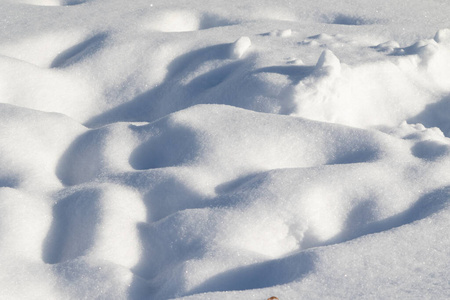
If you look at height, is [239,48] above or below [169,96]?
above

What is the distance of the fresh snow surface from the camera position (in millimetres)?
1236

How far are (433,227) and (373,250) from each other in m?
0.17

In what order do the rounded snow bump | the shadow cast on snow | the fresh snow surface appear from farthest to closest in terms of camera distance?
the rounded snow bump
the shadow cast on snow
the fresh snow surface

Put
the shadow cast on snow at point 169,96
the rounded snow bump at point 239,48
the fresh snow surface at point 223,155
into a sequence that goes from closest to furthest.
A: the fresh snow surface at point 223,155, the shadow cast on snow at point 169,96, the rounded snow bump at point 239,48

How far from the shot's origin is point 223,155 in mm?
1588

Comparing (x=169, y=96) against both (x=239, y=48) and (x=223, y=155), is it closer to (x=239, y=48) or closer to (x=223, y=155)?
(x=239, y=48)

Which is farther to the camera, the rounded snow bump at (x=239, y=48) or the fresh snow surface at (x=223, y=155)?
the rounded snow bump at (x=239, y=48)

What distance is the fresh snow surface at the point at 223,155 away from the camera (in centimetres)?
124

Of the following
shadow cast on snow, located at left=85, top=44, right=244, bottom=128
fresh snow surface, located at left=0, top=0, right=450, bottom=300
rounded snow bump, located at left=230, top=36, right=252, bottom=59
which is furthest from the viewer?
rounded snow bump, located at left=230, top=36, right=252, bottom=59

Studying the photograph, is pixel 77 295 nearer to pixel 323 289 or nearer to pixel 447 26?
pixel 323 289

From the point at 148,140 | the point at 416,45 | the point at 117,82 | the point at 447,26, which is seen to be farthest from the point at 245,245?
the point at 447,26

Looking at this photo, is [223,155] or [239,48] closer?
[223,155]

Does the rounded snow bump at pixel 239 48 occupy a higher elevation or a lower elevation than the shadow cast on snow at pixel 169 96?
higher

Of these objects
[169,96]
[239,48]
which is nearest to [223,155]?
[169,96]
